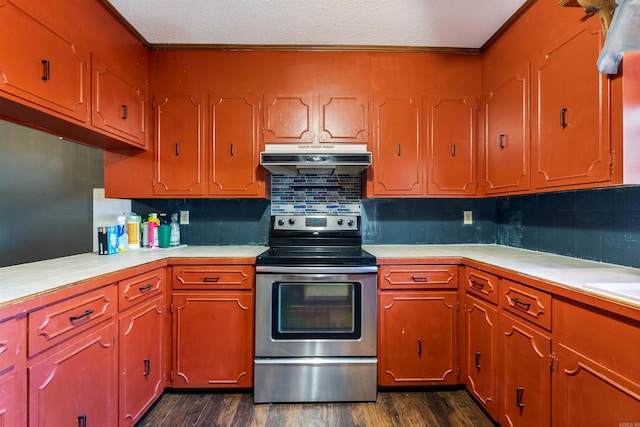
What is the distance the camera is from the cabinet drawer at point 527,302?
1.22 metres

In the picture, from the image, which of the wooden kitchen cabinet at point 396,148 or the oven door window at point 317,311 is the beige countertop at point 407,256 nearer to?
the oven door window at point 317,311

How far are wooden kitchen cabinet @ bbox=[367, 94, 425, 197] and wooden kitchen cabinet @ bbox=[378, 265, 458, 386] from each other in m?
0.61

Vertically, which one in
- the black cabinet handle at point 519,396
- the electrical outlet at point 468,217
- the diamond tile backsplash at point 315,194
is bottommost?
the black cabinet handle at point 519,396

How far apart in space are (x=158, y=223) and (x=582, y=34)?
271 centimetres

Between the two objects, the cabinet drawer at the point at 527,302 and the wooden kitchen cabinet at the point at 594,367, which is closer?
the wooden kitchen cabinet at the point at 594,367

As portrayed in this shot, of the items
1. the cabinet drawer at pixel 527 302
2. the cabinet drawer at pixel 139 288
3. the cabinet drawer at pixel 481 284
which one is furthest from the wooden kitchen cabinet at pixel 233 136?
the cabinet drawer at pixel 527 302

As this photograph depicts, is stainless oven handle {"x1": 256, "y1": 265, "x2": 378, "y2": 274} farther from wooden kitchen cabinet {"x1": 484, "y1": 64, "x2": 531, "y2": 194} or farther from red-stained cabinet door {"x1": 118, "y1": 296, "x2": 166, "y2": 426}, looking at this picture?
wooden kitchen cabinet {"x1": 484, "y1": 64, "x2": 531, "y2": 194}

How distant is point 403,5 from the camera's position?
1694 millimetres

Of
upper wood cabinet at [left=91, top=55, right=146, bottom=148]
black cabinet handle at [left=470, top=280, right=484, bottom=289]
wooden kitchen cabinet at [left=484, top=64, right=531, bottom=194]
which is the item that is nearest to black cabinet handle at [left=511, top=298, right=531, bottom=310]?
black cabinet handle at [left=470, top=280, right=484, bottom=289]

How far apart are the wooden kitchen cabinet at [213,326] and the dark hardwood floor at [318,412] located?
97 millimetres

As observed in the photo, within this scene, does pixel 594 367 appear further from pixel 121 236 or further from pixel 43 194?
pixel 43 194

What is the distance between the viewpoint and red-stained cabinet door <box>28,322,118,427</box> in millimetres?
1021

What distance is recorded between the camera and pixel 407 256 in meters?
1.91

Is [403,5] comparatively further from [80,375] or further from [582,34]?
[80,375]
